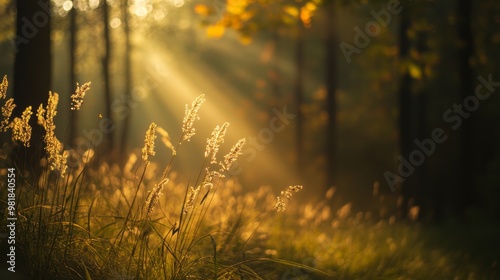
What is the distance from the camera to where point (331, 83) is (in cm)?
1798

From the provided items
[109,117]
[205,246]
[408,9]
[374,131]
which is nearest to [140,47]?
[109,117]

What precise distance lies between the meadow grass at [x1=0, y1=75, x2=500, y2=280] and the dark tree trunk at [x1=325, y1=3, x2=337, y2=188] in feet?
20.7

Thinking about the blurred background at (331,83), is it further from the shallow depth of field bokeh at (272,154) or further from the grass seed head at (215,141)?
the grass seed head at (215,141)

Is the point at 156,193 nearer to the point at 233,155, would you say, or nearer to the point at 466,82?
the point at 233,155

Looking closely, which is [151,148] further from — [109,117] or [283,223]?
[109,117]

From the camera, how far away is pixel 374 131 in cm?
2617

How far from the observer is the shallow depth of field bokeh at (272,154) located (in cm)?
413

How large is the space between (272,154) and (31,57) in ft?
65.1

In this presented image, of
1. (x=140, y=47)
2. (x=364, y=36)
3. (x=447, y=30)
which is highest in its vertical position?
(x=140, y=47)

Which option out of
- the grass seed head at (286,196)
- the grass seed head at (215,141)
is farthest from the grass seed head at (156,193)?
the grass seed head at (286,196)

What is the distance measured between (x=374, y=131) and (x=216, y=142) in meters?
23.1

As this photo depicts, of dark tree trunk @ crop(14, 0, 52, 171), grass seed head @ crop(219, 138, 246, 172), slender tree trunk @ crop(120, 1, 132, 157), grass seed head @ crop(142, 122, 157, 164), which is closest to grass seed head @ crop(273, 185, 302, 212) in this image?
grass seed head @ crop(219, 138, 246, 172)

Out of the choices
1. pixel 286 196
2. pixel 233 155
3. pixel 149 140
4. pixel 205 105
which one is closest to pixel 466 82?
pixel 286 196

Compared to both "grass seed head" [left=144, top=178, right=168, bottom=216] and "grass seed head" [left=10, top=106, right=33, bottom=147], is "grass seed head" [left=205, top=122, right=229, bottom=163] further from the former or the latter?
"grass seed head" [left=10, top=106, right=33, bottom=147]
